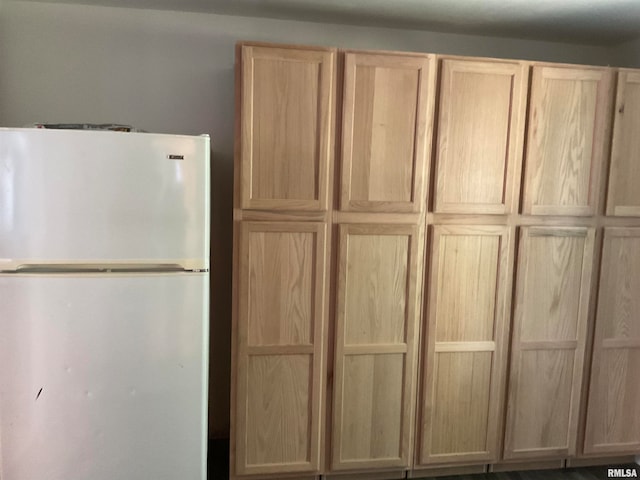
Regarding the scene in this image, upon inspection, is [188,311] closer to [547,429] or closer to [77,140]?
[77,140]

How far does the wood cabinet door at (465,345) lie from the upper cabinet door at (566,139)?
0.89 ft

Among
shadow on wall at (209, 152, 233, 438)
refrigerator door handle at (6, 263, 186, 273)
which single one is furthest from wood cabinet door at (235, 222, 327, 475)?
shadow on wall at (209, 152, 233, 438)

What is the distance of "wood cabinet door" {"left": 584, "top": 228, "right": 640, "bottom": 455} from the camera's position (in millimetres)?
2266

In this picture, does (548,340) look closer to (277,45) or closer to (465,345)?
(465,345)

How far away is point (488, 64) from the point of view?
2.08m

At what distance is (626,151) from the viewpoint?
7.23 feet

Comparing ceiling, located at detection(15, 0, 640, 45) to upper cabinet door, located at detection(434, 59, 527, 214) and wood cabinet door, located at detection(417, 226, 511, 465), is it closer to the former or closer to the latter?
upper cabinet door, located at detection(434, 59, 527, 214)

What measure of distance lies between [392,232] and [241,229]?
66cm

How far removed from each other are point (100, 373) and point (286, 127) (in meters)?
1.19

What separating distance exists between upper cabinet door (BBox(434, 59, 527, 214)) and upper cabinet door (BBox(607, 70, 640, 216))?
0.46 meters

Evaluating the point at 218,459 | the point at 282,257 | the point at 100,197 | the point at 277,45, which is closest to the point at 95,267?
the point at 100,197

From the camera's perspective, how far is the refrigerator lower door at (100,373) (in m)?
1.67

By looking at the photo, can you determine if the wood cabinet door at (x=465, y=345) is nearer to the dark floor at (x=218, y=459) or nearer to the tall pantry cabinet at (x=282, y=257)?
the tall pantry cabinet at (x=282, y=257)

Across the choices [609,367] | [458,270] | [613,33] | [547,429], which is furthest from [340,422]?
[613,33]
